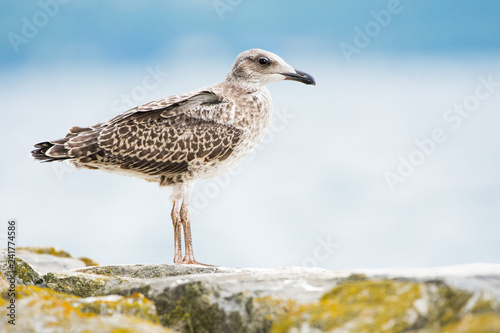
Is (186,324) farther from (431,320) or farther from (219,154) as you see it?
→ (219,154)

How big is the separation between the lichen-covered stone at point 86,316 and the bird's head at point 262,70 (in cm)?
729

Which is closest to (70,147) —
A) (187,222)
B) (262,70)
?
(187,222)

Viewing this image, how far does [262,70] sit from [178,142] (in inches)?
97.2

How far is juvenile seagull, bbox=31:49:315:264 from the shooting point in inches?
448

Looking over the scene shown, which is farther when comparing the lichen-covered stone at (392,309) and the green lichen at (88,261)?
the green lichen at (88,261)

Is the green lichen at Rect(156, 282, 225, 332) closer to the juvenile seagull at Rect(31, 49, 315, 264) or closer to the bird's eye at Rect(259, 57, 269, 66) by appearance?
the juvenile seagull at Rect(31, 49, 315, 264)

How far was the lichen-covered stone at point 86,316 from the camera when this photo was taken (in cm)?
464

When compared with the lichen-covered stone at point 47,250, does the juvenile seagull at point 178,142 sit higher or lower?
higher

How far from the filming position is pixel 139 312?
18.6ft

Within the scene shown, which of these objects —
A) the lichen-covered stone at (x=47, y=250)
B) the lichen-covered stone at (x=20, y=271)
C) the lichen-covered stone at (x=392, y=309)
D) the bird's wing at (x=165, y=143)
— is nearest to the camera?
the lichen-covered stone at (x=392, y=309)

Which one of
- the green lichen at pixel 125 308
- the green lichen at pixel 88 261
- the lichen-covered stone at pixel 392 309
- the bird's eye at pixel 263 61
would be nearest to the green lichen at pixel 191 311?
the green lichen at pixel 125 308

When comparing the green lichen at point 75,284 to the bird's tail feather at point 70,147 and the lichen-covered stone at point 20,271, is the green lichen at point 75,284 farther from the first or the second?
the bird's tail feather at point 70,147

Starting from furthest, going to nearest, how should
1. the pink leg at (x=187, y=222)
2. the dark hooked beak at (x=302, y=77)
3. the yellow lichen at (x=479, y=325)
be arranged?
the dark hooked beak at (x=302, y=77), the pink leg at (x=187, y=222), the yellow lichen at (x=479, y=325)

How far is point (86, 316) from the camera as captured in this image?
5.14m
